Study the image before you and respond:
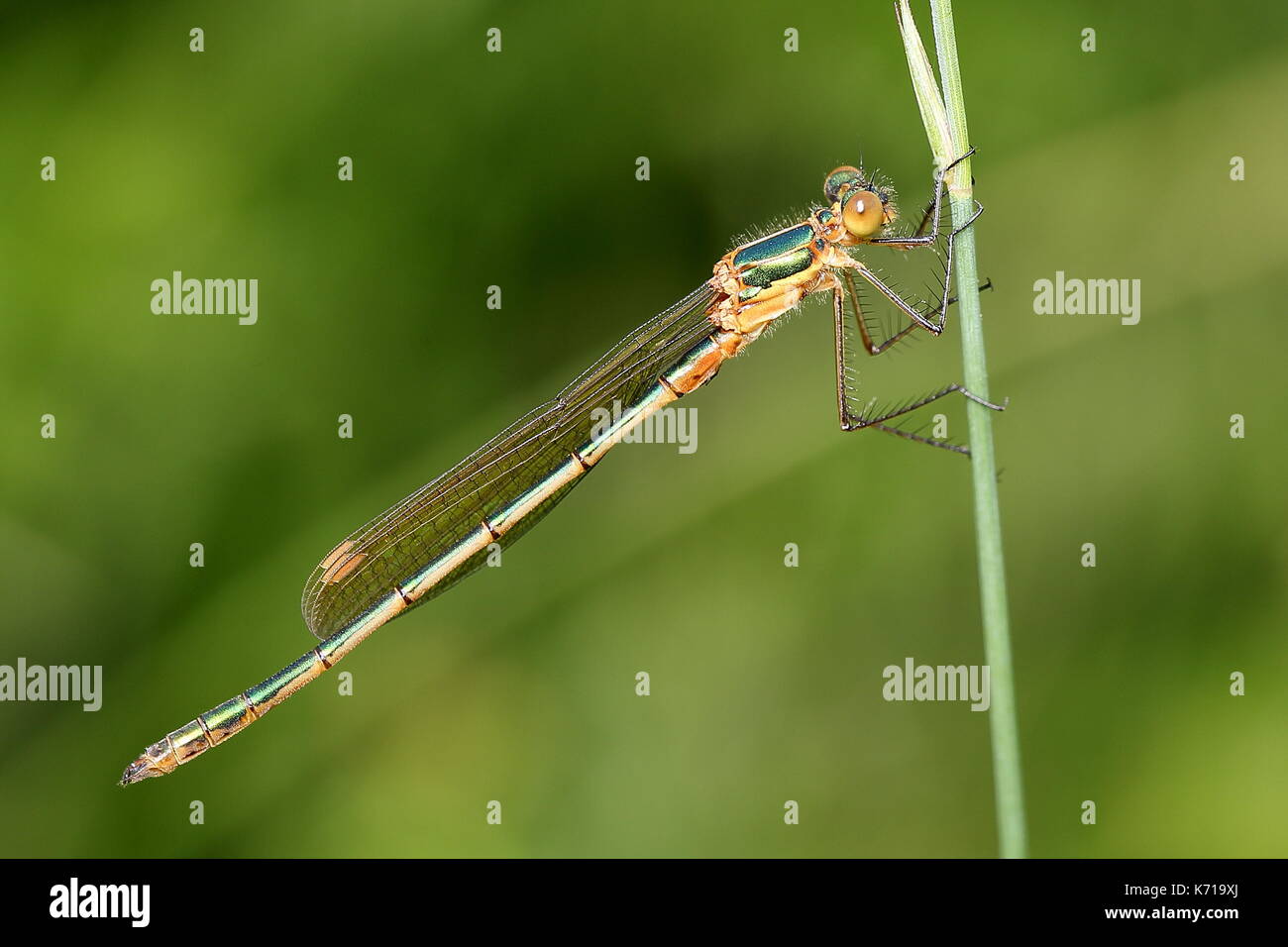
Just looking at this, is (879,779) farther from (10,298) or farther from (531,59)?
(10,298)

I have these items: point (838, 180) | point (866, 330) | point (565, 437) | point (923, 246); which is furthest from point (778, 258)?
Result: point (565, 437)

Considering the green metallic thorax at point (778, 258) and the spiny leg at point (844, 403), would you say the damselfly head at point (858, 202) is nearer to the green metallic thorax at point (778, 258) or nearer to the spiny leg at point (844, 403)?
the green metallic thorax at point (778, 258)

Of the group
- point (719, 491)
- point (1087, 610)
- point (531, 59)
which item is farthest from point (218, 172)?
point (1087, 610)

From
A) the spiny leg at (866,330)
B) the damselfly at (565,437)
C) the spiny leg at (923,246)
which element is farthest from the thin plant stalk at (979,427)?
the spiny leg at (866,330)

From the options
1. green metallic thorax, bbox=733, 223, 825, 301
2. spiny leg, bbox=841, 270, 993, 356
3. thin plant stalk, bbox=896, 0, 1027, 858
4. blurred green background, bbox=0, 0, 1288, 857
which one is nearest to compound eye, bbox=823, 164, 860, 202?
green metallic thorax, bbox=733, 223, 825, 301

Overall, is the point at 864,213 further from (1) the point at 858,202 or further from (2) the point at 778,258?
(2) the point at 778,258
